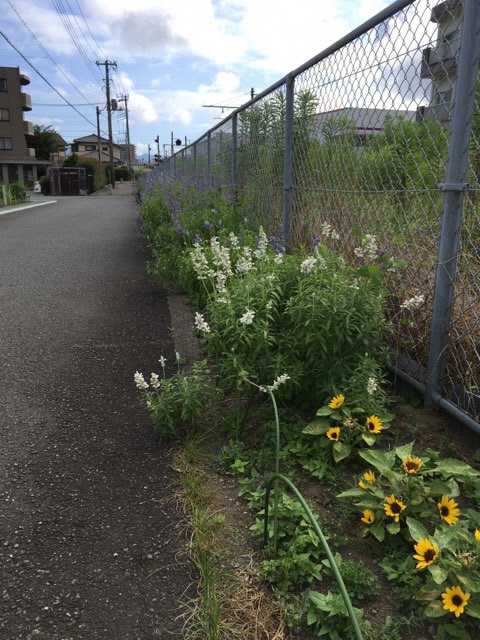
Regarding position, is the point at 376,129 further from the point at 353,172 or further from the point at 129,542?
the point at 129,542

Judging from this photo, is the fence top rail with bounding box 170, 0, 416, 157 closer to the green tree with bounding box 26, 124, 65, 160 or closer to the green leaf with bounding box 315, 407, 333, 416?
the green leaf with bounding box 315, 407, 333, 416

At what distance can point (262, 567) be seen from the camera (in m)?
1.73

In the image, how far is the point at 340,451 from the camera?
7.18ft

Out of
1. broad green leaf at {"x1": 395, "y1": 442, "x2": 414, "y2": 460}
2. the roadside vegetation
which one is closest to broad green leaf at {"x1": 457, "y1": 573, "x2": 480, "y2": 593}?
the roadside vegetation

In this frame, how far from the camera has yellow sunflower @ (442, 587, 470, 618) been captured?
1409mm

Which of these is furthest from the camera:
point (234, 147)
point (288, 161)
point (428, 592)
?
point (234, 147)

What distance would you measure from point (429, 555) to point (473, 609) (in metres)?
0.17

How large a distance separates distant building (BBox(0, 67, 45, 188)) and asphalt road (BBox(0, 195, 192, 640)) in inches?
2021

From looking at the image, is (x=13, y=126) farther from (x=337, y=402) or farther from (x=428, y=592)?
(x=428, y=592)

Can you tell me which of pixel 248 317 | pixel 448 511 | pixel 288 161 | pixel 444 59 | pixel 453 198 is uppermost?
pixel 444 59

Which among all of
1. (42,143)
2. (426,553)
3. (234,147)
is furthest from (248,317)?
(42,143)

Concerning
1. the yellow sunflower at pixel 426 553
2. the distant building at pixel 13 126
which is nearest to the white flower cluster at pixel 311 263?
the yellow sunflower at pixel 426 553

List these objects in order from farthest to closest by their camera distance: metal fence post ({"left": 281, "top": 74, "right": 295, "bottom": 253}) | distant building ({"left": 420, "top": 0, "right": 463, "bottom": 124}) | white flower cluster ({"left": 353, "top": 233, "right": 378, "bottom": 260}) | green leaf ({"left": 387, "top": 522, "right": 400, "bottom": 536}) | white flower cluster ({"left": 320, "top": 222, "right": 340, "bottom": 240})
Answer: metal fence post ({"left": 281, "top": 74, "right": 295, "bottom": 253}) < white flower cluster ({"left": 320, "top": 222, "right": 340, "bottom": 240}) < white flower cluster ({"left": 353, "top": 233, "right": 378, "bottom": 260}) < distant building ({"left": 420, "top": 0, "right": 463, "bottom": 124}) < green leaf ({"left": 387, "top": 522, "right": 400, "bottom": 536})

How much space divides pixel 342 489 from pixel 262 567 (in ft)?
1.72
